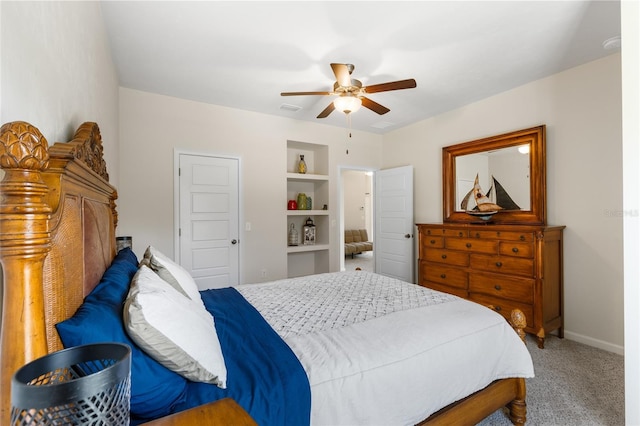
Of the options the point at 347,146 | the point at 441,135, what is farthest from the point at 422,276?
the point at 347,146

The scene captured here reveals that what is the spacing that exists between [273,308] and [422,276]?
2.73m

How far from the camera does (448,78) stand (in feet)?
10.2

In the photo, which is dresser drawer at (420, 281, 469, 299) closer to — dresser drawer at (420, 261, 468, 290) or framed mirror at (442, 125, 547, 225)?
dresser drawer at (420, 261, 468, 290)

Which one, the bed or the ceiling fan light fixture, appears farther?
the ceiling fan light fixture

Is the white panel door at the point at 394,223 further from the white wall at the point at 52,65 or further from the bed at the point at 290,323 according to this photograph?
the white wall at the point at 52,65

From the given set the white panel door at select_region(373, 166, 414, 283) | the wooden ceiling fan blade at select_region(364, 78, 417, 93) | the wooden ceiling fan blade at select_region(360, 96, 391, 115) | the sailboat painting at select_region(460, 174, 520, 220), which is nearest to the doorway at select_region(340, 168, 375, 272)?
the white panel door at select_region(373, 166, 414, 283)

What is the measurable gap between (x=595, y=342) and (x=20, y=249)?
4.15 m

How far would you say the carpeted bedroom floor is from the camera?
180 cm

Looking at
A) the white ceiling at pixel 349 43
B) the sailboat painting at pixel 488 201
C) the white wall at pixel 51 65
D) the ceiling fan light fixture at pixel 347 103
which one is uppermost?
the white ceiling at pixel 349 43

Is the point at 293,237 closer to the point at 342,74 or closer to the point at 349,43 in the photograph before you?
the point at 342,74

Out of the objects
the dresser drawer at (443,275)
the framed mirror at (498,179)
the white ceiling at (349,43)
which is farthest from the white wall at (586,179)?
the dresser drawer at (443,275)

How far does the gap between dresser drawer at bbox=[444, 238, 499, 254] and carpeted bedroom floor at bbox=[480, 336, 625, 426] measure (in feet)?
3.28

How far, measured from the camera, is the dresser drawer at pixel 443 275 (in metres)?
3.41

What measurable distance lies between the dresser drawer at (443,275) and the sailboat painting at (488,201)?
76cm
